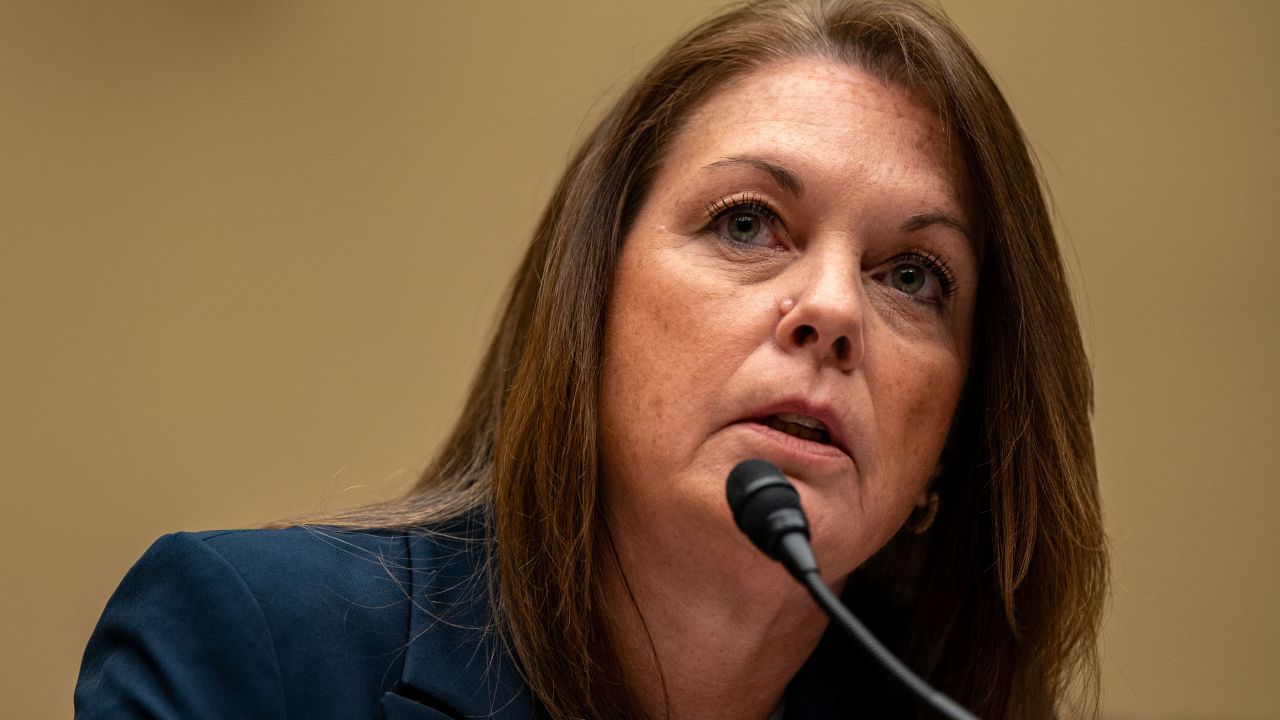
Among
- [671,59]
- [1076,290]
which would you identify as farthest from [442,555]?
[1076,290]

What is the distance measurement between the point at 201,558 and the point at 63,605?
3.18ft

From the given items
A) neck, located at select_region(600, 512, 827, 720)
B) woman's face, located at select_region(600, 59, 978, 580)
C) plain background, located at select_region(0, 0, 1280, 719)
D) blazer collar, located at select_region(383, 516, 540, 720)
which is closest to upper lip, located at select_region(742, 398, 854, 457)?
woman's face, located at select_region(600, 59, 978, 580)

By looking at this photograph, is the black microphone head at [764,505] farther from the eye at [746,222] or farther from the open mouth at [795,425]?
the eye at [746,222]

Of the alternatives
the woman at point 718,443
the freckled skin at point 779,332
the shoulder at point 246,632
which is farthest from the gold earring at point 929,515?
the shoulder at point 246,632

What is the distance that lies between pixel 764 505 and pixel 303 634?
522 millimetres

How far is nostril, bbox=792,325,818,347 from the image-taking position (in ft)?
4.37

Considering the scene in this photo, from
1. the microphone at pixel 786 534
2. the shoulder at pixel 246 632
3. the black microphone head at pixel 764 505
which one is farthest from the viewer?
the shoulder at pixel 246 632

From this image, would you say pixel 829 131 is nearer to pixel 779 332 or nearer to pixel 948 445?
pixel 779 332

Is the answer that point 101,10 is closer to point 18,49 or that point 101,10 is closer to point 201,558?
point 18,49

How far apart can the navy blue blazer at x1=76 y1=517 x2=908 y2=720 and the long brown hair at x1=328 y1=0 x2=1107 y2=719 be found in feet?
0.15

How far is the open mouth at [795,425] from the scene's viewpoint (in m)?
1.32

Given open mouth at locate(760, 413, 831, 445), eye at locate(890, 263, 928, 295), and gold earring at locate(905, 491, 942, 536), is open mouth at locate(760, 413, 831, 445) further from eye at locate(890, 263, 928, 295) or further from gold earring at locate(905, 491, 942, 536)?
gold earring at locate(905, 491, 942, 536)

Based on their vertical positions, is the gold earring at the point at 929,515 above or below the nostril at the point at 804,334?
below

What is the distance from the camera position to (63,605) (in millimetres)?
2055
